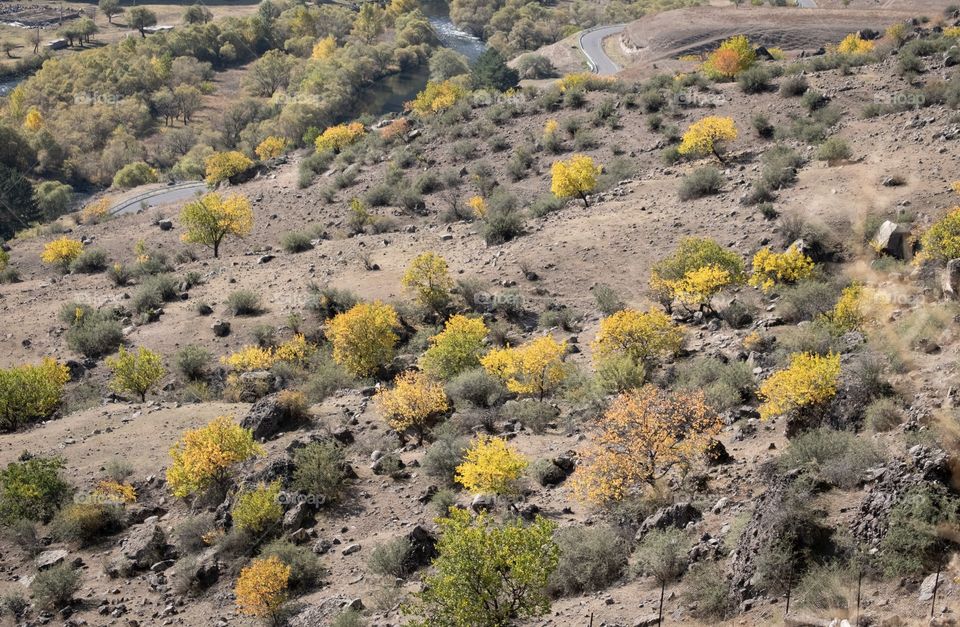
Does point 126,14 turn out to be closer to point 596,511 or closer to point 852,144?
point 852,144

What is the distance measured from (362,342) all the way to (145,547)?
14.9 m

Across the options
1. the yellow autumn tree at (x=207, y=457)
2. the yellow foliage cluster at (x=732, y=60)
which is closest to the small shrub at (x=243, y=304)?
the yellow autumn tree at (x=207, y=457)

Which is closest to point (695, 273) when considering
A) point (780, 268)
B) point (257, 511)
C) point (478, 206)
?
point (780, 268)

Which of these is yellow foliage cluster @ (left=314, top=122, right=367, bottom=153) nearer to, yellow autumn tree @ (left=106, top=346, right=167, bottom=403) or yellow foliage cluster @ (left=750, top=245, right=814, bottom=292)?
yellow autumn tree @ (left=106, top=346, right=167, bottom=403)

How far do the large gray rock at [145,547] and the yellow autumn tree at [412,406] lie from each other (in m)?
8.91

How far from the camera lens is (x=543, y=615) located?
21.1 meters

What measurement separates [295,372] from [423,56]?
10462 centimetres

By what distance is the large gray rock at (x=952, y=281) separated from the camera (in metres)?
29.7

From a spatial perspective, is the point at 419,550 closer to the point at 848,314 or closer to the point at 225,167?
the point at 848,314

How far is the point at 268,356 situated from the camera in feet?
144

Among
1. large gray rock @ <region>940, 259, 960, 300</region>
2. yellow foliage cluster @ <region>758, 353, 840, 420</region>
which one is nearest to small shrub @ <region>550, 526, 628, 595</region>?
yellow foliage cluster @ <region>758, 353, 840, 420</region>

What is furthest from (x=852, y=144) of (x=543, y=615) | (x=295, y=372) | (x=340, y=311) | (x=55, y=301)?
(x=55, y=301)

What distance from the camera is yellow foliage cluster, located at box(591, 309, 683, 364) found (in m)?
35.2

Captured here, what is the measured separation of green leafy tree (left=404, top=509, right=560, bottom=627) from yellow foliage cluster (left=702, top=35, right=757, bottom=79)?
57500mm
